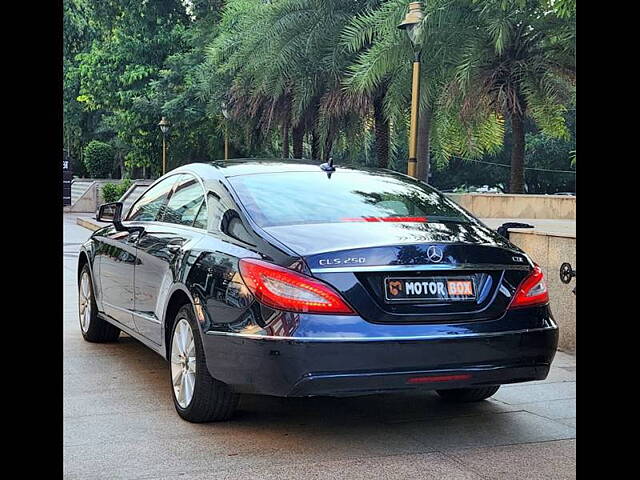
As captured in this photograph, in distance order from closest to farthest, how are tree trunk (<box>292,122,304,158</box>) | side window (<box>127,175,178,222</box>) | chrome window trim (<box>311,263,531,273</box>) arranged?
chrome window trim (<box>311,263,531,273</box>)
side window (<box>127,175,178,222</box>)
tree trunk (<box>292,122,304,158</box>)

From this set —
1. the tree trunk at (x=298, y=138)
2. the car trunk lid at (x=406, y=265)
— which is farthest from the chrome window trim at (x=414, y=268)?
the tree trunk at (x=298, y=138)

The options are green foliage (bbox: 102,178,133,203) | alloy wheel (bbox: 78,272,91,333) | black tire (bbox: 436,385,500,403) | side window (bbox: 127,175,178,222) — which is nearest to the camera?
black tire (bbox: 436,385,500,403)

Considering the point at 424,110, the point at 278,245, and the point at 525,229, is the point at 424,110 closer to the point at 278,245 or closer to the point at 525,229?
the point at 525,229

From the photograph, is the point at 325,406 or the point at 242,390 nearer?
the point at 242,390

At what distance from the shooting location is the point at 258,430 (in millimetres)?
4867

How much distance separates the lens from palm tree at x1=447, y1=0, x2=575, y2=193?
14.0 meters

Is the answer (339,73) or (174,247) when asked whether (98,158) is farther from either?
(174,247)

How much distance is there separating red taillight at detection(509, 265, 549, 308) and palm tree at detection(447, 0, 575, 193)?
31.9ft

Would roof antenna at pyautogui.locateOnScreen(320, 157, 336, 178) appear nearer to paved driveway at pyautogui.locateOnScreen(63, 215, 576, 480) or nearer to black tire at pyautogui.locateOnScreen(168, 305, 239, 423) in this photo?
black tire at pyautogui.locateOnScreen(168, 305, 239, 423)

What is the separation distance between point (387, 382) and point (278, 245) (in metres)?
0.90

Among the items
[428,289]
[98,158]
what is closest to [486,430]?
[428,289]

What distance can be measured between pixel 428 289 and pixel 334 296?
50 cm

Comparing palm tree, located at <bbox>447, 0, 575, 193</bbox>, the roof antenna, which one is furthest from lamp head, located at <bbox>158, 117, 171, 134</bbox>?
the roof antenna

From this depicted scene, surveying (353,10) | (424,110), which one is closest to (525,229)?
(424,110)
